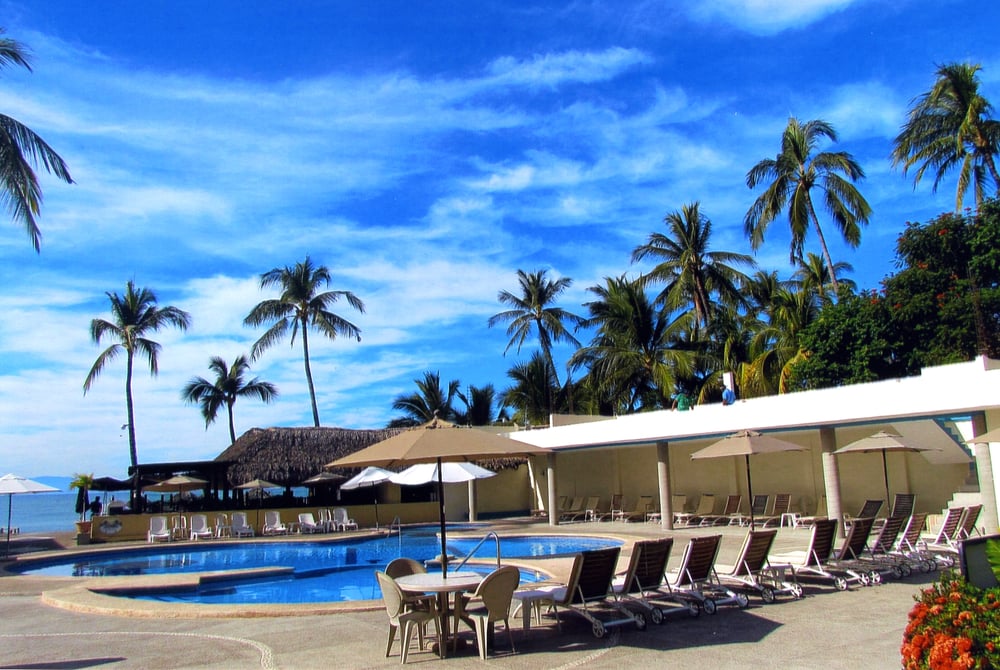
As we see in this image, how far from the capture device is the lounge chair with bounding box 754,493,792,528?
20.2m

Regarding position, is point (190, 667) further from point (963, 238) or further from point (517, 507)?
point (963, 238)

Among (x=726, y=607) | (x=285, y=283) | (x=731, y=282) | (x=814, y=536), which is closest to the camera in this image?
(x=726, y=607)

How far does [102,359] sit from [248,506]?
12.3m

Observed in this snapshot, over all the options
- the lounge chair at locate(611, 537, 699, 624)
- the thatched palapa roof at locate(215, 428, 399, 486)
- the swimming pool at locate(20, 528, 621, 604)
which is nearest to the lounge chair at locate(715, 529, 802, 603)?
the lounge chair at locate(611, 537, 699, 624)

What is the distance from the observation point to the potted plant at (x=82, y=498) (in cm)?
2294

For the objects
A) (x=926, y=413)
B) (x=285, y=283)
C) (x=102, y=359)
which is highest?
(x=285, y=283)

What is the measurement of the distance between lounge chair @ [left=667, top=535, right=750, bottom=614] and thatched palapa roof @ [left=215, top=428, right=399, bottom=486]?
65.3ft

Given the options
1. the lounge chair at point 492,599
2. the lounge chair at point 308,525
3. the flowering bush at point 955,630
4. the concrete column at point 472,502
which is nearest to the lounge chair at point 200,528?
the lounge chair at point 308,525

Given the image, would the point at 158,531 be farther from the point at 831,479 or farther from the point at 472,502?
the point at 831,479

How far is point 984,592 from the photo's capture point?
14.8 ft

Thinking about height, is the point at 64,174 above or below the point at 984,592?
above

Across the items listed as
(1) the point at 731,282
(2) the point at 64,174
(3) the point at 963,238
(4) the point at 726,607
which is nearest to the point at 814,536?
(4) the point at 726,607

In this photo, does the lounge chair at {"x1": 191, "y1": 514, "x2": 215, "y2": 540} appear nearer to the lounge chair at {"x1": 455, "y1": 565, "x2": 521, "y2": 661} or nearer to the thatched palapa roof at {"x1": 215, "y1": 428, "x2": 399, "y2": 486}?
the thatched palapa roof at {"x1": 215, "y1": 428, "x2": 399, "y2": 486}

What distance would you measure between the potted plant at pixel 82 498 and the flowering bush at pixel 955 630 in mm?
23426
